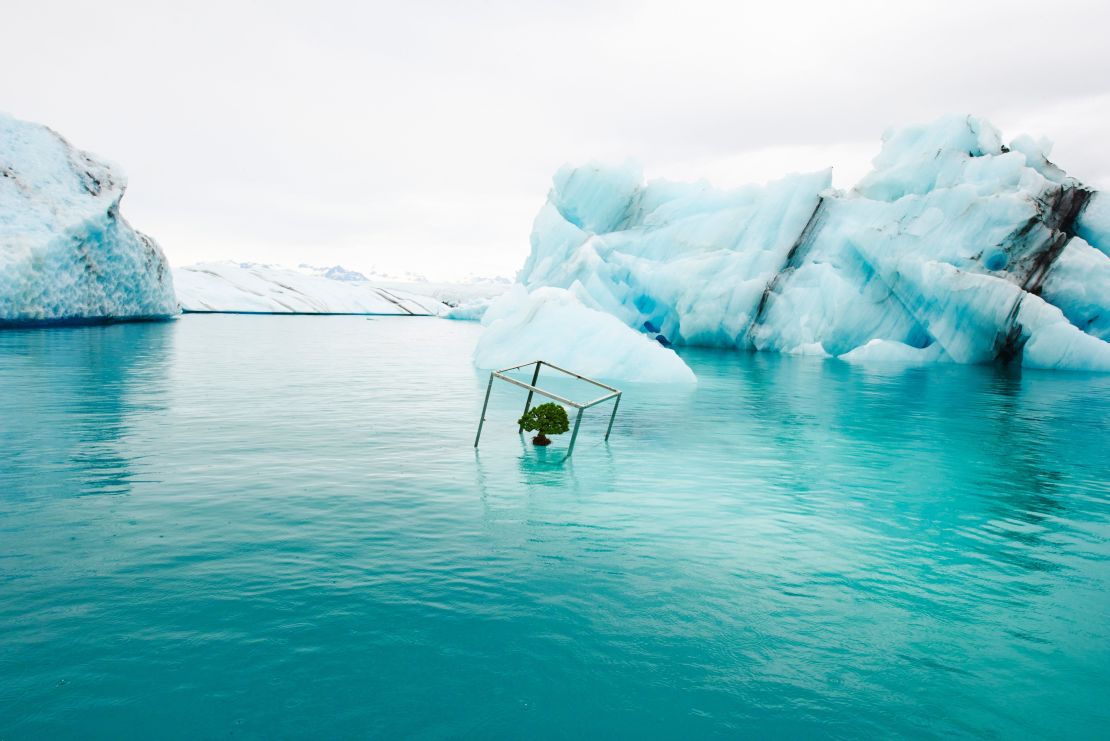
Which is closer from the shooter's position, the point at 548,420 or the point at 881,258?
the point at 548,420

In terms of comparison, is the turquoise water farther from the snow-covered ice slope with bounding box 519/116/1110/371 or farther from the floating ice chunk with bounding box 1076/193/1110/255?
the floating ice chunk with bounding box 1076/193/1110/255

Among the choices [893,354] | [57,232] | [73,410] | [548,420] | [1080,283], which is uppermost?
[1080,283]

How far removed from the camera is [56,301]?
160 feet

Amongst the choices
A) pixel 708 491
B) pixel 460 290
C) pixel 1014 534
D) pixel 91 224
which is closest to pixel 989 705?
pixel 1014 534

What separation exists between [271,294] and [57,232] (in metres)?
56.0

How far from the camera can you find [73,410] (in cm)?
1842

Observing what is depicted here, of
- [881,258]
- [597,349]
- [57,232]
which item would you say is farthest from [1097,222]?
[57,232]

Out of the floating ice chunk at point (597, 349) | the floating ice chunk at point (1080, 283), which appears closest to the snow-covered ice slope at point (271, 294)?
the floating ice chunk at point (597, 349)

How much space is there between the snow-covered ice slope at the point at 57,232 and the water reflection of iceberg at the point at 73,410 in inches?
358

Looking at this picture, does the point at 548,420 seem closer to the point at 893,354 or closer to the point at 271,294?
the point at 893,354

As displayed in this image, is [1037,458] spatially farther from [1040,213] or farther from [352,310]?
[352,310]

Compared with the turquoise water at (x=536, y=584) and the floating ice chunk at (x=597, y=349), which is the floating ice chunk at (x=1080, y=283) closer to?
the floating ice chunk at (x=597, y=349)

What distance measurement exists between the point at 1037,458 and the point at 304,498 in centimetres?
1552

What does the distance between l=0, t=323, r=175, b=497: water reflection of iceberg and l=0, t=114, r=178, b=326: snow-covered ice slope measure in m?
9.10
